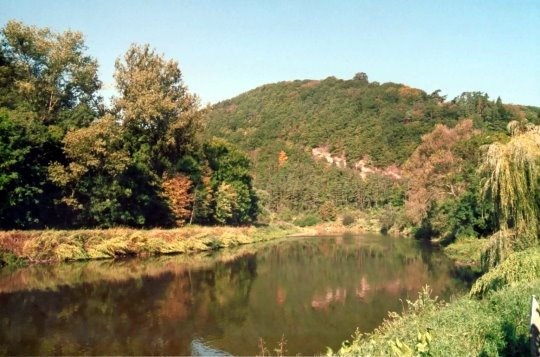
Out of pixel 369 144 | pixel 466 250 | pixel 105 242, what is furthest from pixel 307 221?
pixel 105 242

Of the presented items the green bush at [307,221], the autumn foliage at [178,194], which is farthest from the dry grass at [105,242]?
the green bush at [307,221]

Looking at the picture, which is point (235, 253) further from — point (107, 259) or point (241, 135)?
point (241, 135)

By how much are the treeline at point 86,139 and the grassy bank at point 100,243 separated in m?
3.05

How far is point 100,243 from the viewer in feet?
106

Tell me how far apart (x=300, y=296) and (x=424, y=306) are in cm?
976

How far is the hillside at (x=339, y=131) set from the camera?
9400 cm

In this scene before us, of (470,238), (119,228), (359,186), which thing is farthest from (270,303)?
(359,186)

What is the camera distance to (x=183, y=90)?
43125 mm

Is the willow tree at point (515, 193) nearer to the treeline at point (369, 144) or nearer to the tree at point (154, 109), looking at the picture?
the treeline at point (369, 144)

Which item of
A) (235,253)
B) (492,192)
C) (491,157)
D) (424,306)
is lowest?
(235,253)

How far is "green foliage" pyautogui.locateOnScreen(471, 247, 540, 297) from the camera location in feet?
43.5

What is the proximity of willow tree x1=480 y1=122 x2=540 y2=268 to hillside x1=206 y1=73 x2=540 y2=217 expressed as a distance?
67744 millimetres

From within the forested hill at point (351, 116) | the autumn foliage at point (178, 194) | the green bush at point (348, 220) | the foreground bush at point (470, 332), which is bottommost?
the green bush at point (348, 220)

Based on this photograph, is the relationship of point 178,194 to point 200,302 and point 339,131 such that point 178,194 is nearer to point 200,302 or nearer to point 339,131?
point 200,302
